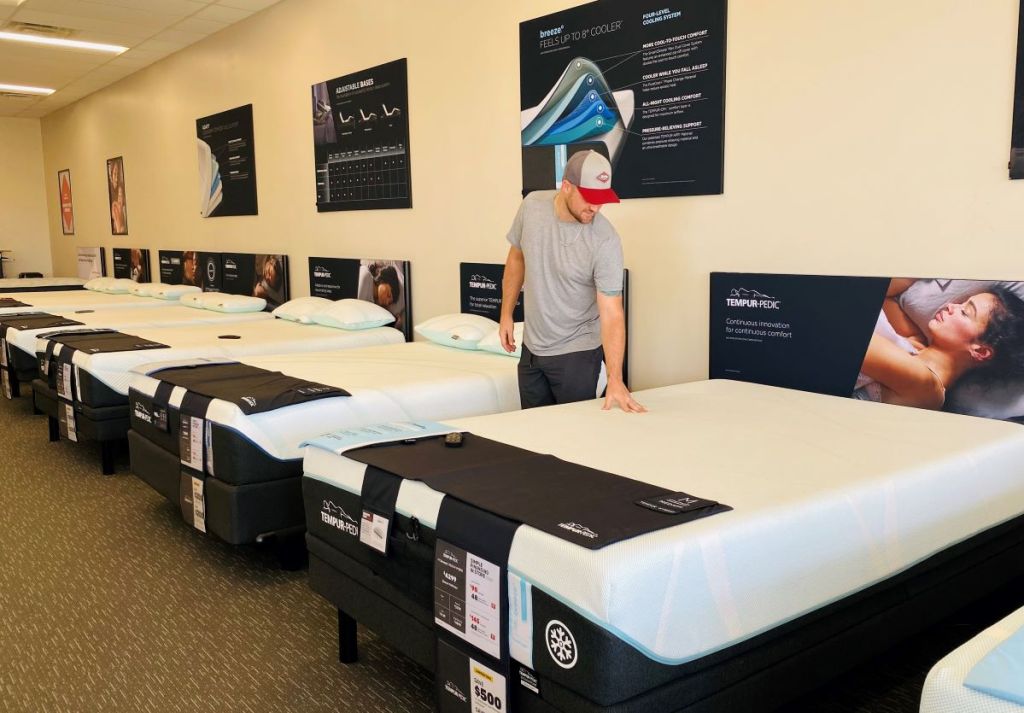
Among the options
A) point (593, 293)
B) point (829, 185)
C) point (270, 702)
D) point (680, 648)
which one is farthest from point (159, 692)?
point (829, 185)

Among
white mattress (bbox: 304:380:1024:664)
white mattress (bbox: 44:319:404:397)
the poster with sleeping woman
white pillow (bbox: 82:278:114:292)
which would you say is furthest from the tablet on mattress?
white pillow (bbox: 82:278:114:292)

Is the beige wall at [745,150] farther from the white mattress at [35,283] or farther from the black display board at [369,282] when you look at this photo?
the white mattress at [35,283]

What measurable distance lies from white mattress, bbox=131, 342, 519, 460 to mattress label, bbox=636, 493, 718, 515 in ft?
5.02

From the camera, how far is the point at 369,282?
5273mm

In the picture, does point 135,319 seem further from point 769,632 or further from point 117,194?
point 769,632

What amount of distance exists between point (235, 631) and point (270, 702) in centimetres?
44

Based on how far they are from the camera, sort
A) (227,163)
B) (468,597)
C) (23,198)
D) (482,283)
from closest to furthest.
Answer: (468,597), (482,283), (227,163), (23,198)

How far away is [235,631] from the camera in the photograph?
97.5 inches

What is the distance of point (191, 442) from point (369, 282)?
2526 mm

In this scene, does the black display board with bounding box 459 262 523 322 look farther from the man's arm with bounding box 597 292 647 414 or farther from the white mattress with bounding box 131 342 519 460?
the man's arm with bounding box 597 292 647 414

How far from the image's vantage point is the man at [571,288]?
2664 millimetres

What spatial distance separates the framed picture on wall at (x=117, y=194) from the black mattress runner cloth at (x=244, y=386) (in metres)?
6.12

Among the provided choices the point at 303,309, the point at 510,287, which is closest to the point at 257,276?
the point at 303,309

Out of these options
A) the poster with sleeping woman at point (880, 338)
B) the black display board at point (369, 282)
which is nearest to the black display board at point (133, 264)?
the black display board at point (369, 282)
